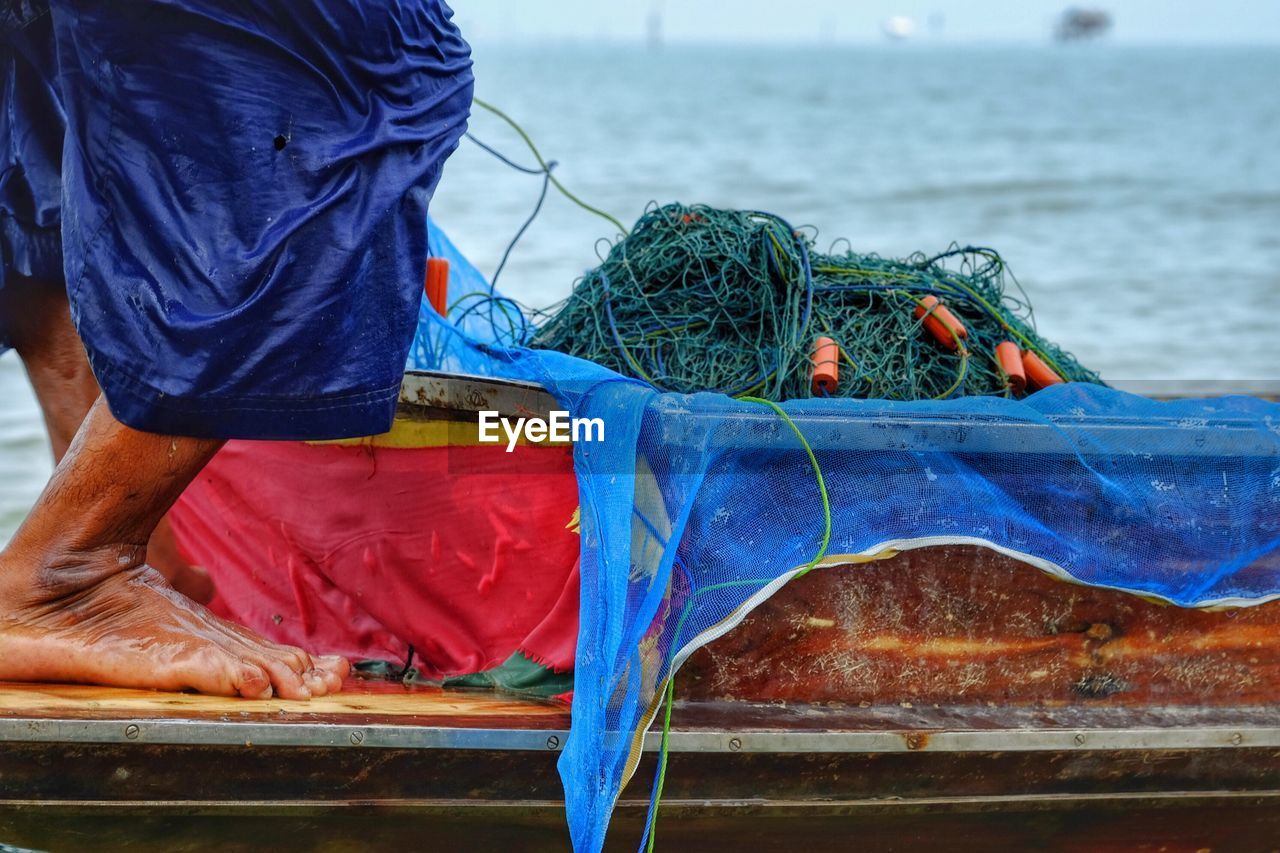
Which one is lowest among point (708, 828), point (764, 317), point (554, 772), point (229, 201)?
point (708, 828)

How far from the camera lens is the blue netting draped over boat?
243 centimetres

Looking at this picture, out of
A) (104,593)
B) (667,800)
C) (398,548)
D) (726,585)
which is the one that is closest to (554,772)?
(667,800)

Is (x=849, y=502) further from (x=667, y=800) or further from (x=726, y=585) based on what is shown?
(x=667, y=800)

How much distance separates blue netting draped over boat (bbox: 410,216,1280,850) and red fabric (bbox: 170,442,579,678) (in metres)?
0.26

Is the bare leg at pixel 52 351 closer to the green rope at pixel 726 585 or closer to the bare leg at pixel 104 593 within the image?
the bare leg at pixel 104 593

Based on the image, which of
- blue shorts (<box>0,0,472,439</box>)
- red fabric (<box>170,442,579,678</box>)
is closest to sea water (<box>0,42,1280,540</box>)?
red fabric (<box>170,442,579,678</box>)

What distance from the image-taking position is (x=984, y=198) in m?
16.7

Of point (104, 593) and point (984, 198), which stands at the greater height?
point (984, 198)

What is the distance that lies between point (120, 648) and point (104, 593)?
126 millimetres

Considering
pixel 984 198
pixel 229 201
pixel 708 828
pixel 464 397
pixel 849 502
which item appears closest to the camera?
pixel 229 201

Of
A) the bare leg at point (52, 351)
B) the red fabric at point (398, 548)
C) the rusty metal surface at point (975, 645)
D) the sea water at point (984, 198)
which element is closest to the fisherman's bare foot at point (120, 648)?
the red fabric at point (398, 548)

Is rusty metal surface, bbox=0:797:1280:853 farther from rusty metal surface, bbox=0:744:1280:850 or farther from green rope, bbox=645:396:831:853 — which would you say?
green rope, bbox=645:396:831:853

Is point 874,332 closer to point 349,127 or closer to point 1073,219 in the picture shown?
point 349,127

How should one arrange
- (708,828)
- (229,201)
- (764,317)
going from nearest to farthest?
(229,201) → (708,828) → (764,317)
